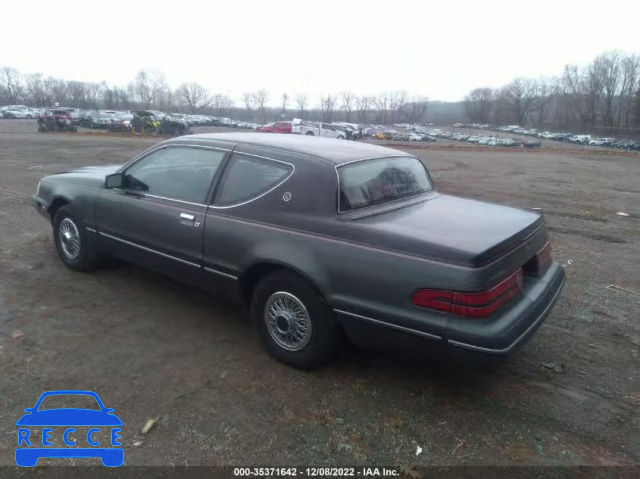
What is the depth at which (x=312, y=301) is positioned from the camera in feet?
9.87

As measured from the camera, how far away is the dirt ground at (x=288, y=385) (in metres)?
2.55

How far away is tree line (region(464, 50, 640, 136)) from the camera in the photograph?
8838 centimetres

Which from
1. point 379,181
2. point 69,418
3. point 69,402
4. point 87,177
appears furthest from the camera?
point 87,177

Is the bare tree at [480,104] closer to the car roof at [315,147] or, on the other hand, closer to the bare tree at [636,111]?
the bare tree at [636,111]

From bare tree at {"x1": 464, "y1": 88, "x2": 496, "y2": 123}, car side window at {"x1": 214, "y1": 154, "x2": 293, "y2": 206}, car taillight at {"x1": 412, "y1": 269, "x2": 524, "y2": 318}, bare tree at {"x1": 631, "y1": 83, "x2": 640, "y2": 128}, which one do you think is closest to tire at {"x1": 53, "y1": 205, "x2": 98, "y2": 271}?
car side window at {"x1": 214, "y1": 154, "x2": 293, "y2": 206}

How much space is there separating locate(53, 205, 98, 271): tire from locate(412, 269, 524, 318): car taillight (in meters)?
3.46

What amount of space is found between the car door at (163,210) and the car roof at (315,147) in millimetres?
255

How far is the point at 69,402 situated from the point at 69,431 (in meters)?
0.26

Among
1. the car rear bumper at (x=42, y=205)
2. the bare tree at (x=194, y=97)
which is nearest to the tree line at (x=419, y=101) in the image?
the bare tree at (x=194, y=97)

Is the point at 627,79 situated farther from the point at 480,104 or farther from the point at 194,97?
the point at 194,97

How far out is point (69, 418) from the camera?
2.71 meters

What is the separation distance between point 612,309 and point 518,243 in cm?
226

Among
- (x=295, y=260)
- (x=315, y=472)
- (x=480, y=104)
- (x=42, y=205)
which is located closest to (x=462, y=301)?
(x=295, y=260)

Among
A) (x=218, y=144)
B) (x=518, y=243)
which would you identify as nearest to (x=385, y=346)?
(x=518, y=243)
